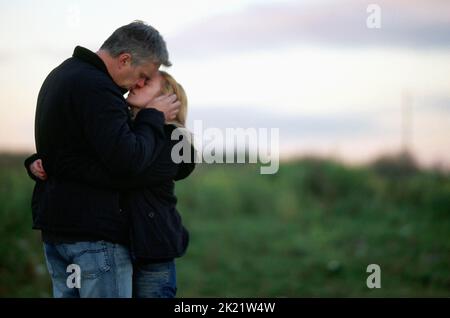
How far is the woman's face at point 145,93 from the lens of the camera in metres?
3.20

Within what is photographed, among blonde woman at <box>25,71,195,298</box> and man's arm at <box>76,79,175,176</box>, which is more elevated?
man's arm at <box>76,79,175,176</box>

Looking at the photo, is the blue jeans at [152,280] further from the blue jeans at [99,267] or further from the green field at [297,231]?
the green field at [297,231]

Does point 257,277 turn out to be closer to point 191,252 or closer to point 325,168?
point 191,252

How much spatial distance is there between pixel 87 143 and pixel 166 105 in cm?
45

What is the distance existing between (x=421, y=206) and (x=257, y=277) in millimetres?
4530

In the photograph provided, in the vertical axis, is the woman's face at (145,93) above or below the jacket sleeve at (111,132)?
above

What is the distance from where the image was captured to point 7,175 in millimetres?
8961

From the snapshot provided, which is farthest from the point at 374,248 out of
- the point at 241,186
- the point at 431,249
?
the point at 241,186

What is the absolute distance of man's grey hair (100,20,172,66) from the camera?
3057 millimetres
